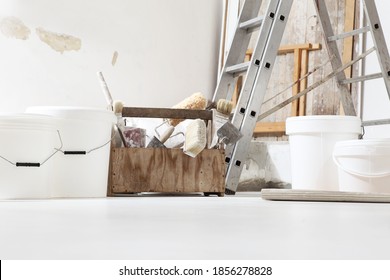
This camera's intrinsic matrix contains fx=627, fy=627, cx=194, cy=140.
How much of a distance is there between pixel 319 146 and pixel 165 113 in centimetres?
69

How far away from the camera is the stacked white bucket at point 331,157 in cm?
249

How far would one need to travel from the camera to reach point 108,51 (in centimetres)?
385

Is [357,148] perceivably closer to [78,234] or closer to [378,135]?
[378,135]

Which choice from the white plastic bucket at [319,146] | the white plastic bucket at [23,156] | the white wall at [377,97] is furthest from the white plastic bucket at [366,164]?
the white wall at [377,97]

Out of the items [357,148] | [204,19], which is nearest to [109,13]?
Answer: [204,19]

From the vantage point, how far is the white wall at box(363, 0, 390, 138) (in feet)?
12.3

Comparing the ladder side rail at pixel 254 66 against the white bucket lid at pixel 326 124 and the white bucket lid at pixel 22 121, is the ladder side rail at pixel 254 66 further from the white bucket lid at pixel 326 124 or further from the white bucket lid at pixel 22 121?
the white bucket lid at pixel 22 121

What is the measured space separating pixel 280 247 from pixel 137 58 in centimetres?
323

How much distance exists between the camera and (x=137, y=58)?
4.01 m

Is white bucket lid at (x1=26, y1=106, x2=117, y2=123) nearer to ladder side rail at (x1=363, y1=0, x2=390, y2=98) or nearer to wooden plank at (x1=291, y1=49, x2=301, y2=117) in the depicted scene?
ladder side rail at (x1=363, y1=0, x2=390, y2=98)

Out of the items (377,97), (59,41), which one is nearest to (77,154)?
(59,41)

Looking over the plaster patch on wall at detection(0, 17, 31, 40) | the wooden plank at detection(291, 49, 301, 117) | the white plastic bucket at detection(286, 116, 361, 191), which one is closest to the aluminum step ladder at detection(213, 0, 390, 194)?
the white plastic bucket at detection(286, 116, 361, 191)

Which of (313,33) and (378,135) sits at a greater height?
(313,33)

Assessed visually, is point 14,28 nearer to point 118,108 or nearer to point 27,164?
point 118,108
